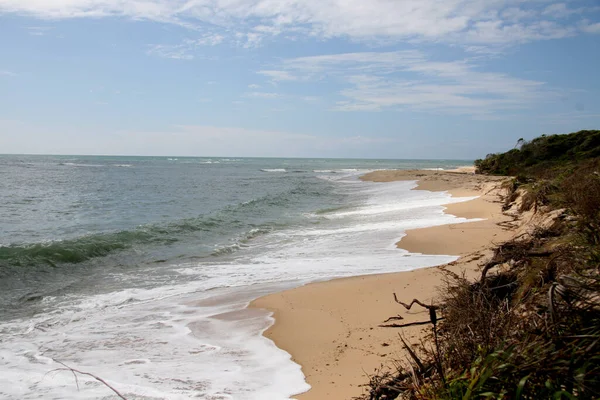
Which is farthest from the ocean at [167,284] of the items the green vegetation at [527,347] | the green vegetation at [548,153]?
the green vegetation at [548,153]

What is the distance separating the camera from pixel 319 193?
29469 millimetres

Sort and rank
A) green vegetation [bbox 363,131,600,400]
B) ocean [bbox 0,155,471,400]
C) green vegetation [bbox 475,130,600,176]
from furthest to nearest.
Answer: green vegetation [bbox 475,130,600,176], ocean [bbox 0,155,471,400], green vegetation [bbox 363,131,600,400]

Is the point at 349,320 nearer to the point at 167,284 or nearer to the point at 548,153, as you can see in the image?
the point at 167,284

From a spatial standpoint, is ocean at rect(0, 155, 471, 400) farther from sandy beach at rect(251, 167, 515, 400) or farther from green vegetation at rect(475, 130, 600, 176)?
green vegetation at rect(475, 130, 600, 176)

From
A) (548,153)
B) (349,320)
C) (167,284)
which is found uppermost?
(548,153)

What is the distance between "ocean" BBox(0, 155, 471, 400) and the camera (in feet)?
15.5

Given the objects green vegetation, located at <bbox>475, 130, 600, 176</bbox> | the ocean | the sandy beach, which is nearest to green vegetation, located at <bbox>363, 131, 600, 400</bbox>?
the sandy beach

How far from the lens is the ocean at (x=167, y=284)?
186 inches

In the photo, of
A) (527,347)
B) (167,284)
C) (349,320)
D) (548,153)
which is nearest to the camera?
(527,347)

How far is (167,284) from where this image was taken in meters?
8.92

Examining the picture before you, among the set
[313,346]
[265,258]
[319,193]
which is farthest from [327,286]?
[319,193]

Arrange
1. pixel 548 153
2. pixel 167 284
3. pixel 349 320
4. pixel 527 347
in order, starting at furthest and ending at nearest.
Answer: pixel 548 153
pixel 167 284
pixel 349 320
pixel 527 347

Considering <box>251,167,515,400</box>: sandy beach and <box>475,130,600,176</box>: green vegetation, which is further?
<box>475,130,600,176</box>: green vegetation

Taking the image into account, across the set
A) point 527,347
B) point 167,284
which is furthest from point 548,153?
point 527,347
